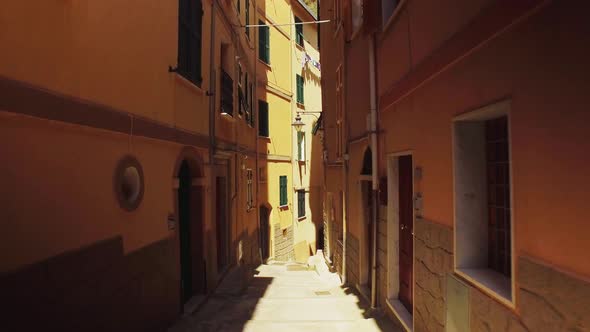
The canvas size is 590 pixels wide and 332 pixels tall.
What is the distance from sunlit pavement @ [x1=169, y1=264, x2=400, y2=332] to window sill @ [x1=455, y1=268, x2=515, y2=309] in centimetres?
262

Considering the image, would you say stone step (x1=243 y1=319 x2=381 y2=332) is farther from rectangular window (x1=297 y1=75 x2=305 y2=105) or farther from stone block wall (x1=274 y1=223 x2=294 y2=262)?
rectangular window (x1=297 y1=75 x2=305 y2=105)

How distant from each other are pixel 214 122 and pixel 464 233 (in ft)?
20.9

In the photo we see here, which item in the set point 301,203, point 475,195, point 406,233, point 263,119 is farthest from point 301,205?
point 475,195

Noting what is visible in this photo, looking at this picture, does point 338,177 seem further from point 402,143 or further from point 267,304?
point 402,143

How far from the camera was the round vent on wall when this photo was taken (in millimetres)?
4543

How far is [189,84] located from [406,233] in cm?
410

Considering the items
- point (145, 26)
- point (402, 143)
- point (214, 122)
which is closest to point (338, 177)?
point (214, 122)

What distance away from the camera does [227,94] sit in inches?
406

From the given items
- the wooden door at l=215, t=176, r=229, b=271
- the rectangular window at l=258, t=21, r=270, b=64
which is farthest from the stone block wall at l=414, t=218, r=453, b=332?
the rectangular window at l=258, t=21, r=270, b=64

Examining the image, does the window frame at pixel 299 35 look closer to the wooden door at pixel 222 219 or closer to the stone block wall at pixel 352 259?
the wooden door at pixel 222 219

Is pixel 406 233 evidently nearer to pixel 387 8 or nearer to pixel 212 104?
pixel 387 8

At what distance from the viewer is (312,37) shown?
24000 mm

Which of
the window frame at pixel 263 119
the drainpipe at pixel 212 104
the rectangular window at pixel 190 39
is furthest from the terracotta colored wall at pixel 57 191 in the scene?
the window frame at pixel 263 119

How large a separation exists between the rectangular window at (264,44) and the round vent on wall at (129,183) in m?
12.5
